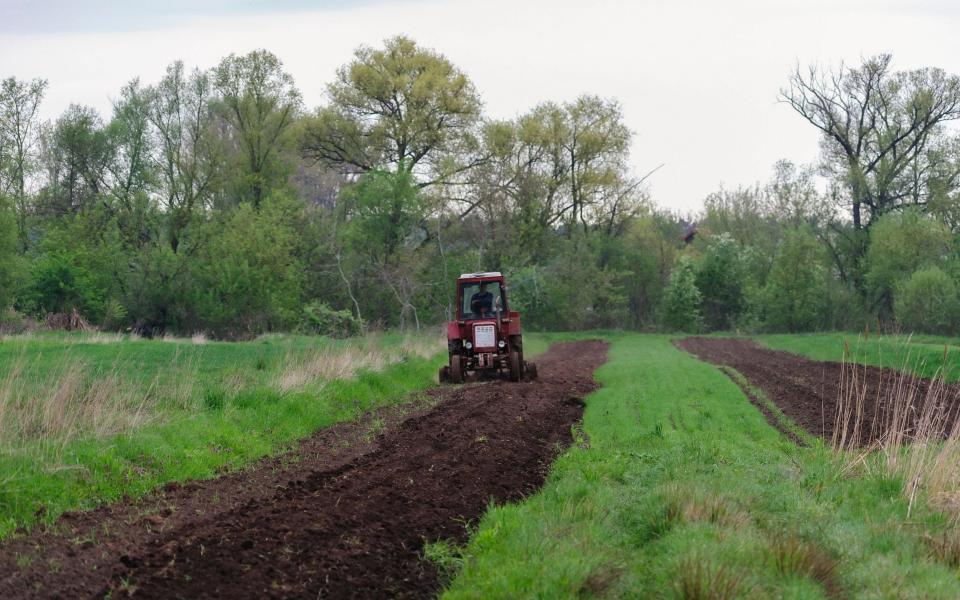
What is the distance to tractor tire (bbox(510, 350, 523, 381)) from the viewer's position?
851 inches

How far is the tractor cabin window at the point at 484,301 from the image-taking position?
22.4 metres

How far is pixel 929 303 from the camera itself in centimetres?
4462

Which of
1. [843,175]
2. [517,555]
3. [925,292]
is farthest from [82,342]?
[843,175]

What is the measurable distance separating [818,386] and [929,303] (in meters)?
26.8

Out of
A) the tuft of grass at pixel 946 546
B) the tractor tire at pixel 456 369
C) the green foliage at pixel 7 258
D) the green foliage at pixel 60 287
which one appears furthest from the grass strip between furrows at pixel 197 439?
the green foliage at pixel 60 287

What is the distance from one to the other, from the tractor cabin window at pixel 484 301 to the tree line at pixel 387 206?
21.5 m

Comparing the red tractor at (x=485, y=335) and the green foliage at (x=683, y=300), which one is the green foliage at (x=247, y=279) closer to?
the red tractor at (x=485, y=335)

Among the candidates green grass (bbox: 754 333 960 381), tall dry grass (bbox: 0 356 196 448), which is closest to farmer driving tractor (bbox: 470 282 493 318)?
green grass (bbox: 754 333 960 381)

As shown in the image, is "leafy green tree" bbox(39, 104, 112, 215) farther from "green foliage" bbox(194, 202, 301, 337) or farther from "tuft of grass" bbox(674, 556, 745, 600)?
"tuft of grass" bbox(674, 556, 745, 600)

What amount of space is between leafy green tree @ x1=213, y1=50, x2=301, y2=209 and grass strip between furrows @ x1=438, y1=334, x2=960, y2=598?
140 feet

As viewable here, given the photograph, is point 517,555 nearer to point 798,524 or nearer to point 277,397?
point 798,524

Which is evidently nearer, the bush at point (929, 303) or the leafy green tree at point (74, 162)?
the bush at point (929, 303)

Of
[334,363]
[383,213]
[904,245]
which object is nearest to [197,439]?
[334,363]

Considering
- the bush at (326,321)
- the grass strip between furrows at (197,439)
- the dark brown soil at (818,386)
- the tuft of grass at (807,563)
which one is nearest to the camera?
the tuft of grass at (807,563)
